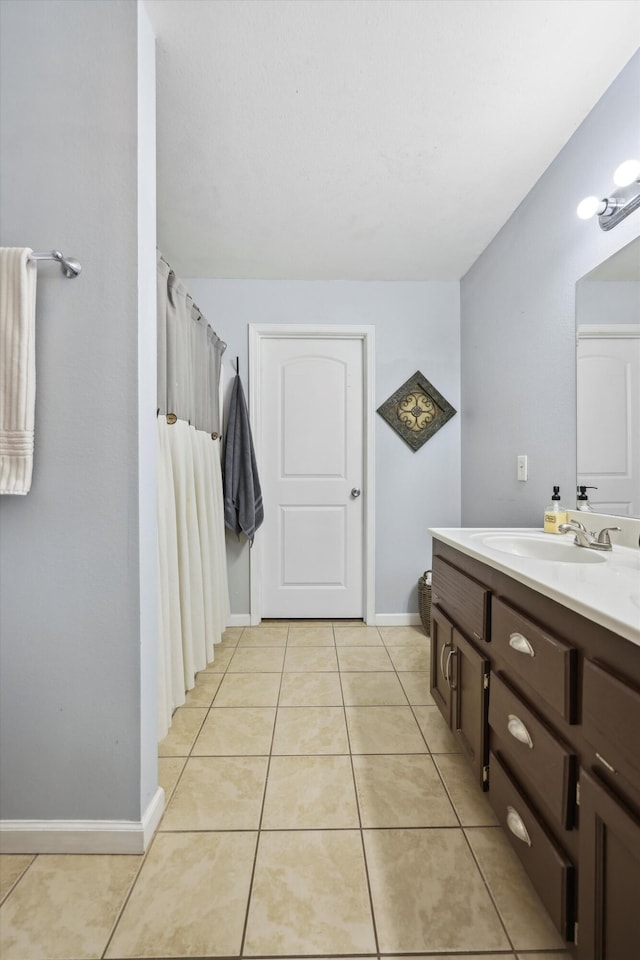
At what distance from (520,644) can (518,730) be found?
21 centimetres

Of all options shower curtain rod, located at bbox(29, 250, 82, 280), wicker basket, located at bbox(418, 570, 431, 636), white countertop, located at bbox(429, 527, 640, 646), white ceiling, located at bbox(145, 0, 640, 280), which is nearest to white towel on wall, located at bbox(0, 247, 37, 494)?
shower curtain rod, located at bbox(29, 250, 82, 280)

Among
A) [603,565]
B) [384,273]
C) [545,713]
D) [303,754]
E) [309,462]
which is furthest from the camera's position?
[309,462]

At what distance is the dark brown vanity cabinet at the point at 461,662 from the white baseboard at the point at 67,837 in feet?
3.23

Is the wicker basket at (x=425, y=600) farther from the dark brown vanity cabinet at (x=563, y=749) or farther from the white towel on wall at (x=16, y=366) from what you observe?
the white towel on wall at (x=16, y=366)

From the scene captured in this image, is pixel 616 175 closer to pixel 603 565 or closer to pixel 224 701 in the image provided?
pixel 603 565

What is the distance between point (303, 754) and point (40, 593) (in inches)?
42.8

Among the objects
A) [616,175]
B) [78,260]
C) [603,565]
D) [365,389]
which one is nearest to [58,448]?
[78,260]

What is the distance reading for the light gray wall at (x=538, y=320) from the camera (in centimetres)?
153

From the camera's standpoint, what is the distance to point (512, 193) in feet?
6.73

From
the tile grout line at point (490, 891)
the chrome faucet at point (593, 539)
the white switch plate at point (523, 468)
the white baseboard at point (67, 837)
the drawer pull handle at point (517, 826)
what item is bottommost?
the tile grout line at point (490, 891)

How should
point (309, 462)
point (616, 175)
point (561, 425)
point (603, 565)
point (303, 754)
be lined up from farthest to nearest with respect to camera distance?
point (309, 462) → point (561, 425) → point (303, 754) → point (616, 175) → point (603, 565)

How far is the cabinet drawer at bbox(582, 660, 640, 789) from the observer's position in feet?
2.19

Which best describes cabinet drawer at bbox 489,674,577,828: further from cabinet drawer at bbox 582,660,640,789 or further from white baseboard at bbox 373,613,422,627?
white baseboard at bbox 373,613,422,627

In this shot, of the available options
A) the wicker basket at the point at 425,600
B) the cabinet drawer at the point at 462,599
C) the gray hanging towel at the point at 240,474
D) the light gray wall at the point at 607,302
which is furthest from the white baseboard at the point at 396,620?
the light gray wall at the point at 607,302
